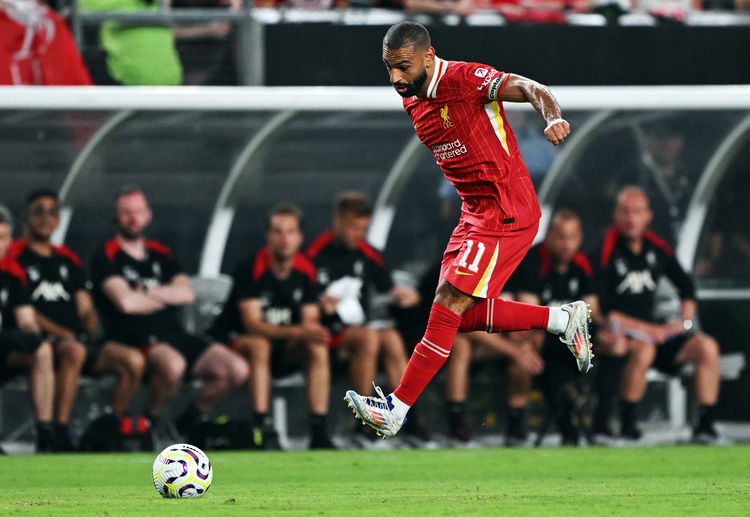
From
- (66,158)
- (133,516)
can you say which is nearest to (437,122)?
(133,516)

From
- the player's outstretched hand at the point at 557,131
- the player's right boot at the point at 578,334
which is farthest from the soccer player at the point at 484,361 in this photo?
the player's outstretched hand at the point at 557,131

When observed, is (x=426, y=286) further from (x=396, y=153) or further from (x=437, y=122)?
(x=437, y=122)

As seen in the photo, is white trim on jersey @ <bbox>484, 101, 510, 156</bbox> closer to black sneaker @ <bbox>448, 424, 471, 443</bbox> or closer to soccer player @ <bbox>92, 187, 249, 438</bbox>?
soccer player @ <bbox>92, 187, 249, 438</bbox>

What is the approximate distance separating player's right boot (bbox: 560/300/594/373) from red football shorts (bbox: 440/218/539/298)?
37cm

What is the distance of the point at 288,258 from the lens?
9.79m

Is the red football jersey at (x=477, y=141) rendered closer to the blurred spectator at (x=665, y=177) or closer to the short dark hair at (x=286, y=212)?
the short dark hair at (x=286, y=212)

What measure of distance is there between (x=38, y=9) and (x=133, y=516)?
16.6 ft

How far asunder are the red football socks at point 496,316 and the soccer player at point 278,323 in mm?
3011

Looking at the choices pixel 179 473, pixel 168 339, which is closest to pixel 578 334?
pixel 179 473

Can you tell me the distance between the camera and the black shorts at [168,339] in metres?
9.49

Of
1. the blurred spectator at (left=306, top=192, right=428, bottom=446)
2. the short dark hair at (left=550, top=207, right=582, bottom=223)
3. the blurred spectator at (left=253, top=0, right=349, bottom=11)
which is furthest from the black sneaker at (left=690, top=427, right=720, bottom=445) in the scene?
the blurred spectator at (left=253, top=0, right=349, bottom=11)

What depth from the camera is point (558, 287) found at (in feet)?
32.8

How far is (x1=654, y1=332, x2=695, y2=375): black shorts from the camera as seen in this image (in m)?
9.98

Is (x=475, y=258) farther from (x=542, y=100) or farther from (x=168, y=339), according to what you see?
(x=168, y=339)
